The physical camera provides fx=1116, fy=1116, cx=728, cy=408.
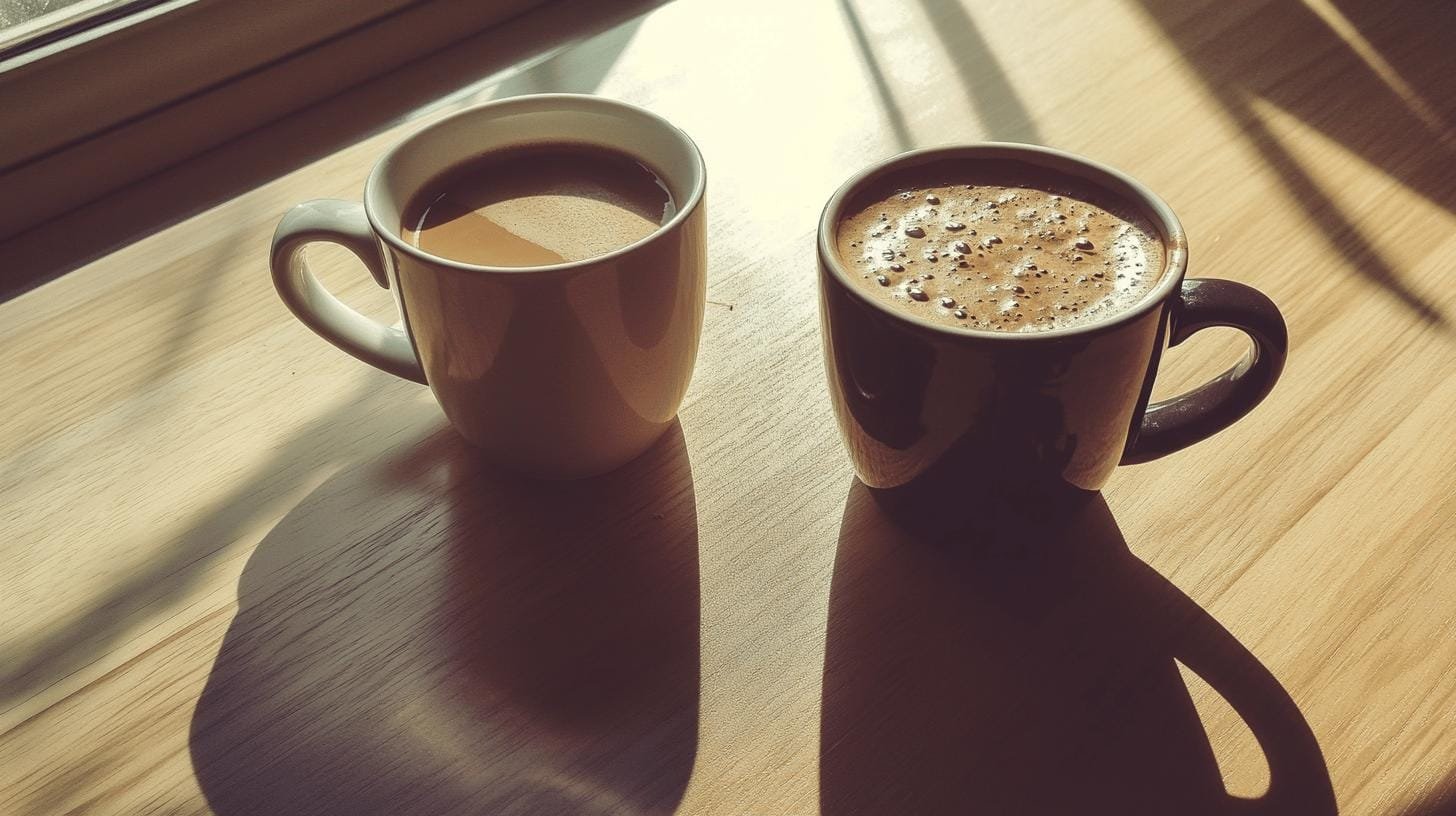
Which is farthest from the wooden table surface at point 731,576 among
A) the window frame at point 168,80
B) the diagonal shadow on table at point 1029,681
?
the window frame at point 168,80

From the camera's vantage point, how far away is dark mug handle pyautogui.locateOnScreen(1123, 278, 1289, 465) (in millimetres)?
458

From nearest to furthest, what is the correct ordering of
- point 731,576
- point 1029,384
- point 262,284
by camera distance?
point 1029,384, point 731,576, point 262,284

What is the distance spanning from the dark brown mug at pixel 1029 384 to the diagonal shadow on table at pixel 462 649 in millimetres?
127

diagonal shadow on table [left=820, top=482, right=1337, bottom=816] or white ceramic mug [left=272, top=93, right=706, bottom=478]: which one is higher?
white ceramic mug [left=272, top=93, right=706, bottom=478]

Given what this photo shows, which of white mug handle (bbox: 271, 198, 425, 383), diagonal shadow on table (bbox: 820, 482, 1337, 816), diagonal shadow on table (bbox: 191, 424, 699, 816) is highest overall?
white mug handle (bbox: 271, 198, 425, 383)

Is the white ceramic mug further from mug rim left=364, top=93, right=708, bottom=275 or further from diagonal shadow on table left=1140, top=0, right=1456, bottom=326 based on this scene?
diagonal shadow on table left=1140, top=0, right=1456, bottom=326

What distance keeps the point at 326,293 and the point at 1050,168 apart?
0.37 m

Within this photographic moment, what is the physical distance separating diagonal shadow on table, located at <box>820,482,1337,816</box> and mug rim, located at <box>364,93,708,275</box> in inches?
6.9

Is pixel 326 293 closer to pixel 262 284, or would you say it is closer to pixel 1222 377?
pixel 262 284

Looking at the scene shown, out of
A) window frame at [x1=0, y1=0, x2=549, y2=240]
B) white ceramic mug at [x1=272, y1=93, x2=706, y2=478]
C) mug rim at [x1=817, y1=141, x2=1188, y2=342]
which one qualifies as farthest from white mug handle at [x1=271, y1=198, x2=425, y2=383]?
window frame at [x1=0, y1=0, x2=549, y2=240]

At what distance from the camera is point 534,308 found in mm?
469

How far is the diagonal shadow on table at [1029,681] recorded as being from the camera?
44cm

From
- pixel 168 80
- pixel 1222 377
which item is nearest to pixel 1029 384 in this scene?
pixel 1222 377

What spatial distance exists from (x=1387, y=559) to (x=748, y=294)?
0.37 meters
